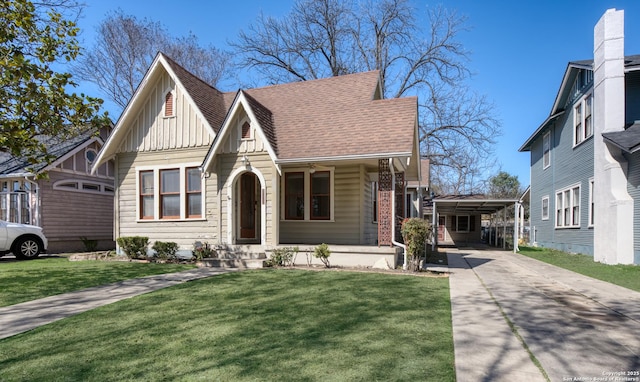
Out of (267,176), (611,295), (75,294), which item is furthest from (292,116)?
(611,295)

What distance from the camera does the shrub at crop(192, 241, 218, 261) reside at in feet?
36.7

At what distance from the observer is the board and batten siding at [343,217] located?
11.6 meters

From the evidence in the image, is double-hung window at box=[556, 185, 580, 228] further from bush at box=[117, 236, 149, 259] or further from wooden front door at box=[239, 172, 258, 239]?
bush at box=[117, 236, 149, 259]

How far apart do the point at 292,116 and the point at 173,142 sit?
4.11 meters

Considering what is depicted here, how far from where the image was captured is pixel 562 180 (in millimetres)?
18922

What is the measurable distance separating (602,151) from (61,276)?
1716 cm

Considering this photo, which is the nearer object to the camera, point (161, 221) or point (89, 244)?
point (161, 221)

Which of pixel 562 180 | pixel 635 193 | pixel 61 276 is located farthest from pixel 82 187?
pixel 562 180

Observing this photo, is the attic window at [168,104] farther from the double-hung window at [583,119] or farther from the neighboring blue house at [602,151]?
the double-hung window at [583,119]

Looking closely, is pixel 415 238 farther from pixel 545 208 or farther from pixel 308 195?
pixel 545 208

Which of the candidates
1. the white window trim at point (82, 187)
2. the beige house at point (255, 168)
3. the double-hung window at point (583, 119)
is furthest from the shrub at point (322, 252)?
the double-hung window at point (583, 119)

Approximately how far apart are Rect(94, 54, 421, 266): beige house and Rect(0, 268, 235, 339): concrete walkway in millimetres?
3440

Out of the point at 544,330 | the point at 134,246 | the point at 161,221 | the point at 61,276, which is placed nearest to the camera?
the point at 544,330

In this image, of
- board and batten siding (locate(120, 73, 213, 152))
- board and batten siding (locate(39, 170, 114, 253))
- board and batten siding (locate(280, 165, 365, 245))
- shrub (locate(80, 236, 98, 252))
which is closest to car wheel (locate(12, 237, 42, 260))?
board and batten siding (locate(39, 170, 114, 253))
